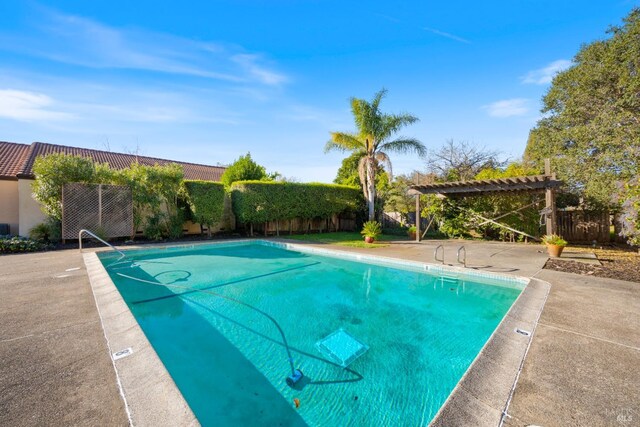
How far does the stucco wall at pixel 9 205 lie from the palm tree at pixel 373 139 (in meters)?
16.5

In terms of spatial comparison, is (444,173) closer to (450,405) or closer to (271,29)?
(271,29)

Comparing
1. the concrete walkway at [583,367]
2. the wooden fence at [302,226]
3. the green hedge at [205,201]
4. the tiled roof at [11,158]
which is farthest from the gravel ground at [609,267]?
the tiled roof at [11,158]

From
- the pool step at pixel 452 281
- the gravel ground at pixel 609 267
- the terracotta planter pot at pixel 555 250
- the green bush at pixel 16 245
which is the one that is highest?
the green bush at pixel 16 245

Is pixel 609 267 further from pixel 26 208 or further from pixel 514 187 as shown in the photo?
pixel 26 208

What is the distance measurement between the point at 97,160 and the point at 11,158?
12.2 feet

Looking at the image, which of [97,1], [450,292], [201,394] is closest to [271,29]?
[97,1]

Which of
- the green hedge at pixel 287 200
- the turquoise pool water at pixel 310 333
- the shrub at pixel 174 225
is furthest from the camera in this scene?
the green hedge at pixel 287 200

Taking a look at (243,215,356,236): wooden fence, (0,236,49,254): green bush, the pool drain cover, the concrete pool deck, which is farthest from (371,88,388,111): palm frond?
(0,236,49,254): green bush

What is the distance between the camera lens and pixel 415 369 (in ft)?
11.9

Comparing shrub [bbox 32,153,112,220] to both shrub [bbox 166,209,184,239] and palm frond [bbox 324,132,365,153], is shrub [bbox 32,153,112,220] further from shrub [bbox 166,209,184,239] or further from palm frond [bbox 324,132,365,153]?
palm frond [bbox 324,132,365,153]

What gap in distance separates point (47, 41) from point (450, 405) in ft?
43.5

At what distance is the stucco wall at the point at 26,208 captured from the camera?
1195 cm

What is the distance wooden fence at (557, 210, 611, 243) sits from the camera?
41.6 feet

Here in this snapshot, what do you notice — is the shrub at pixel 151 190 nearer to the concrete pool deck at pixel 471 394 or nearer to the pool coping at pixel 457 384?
the concrete pool deck at pixel 471 394
